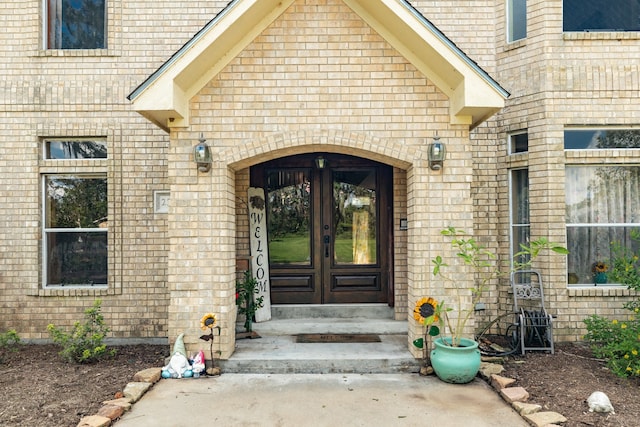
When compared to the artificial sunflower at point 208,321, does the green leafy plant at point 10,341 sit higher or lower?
lower

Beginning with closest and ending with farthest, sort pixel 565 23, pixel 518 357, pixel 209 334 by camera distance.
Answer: pixel 209 334 → pixel 518 357 → pixel 565 23

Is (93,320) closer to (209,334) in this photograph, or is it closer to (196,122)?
(209,334)

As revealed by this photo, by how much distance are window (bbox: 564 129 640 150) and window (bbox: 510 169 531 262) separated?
2.50 ft

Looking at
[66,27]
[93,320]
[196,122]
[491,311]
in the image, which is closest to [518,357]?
[491,311]

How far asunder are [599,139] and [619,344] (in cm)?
316

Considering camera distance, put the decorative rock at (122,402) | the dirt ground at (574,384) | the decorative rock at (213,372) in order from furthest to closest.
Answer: the decorative rock at (213,372) → the decorative rock at (122,402) → the dirt ground at (574,384)

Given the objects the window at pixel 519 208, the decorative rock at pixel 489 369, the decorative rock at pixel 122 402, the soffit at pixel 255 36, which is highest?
the soffit at pixel 255 36

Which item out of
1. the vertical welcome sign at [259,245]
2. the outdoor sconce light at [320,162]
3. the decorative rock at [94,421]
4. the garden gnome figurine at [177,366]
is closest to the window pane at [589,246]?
the outdoor sconce light at [320,162]

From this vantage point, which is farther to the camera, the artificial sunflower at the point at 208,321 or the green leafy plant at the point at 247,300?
the green leafy plant at the point at 247,300

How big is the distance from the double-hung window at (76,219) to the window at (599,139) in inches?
287

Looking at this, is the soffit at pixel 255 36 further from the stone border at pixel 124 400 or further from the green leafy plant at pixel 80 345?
the stone border at pixel 124 400

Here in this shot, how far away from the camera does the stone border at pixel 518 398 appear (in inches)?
154

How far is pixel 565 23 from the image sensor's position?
6551 millimetres

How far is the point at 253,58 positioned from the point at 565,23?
4830 millimetres
